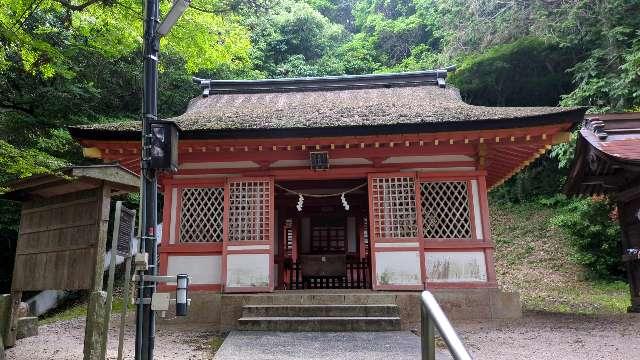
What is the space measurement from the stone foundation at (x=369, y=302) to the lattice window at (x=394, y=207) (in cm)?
114

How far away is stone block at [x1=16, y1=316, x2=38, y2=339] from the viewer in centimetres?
674

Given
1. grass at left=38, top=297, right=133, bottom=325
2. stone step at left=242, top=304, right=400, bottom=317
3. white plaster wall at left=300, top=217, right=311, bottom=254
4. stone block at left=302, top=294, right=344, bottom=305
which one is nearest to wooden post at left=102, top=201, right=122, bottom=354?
stone step at left=242, top=304, right=400, bottom=317

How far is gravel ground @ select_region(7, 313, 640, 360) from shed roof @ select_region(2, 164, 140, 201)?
6.86 feet

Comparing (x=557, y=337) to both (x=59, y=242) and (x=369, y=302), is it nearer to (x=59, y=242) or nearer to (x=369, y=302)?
(x=369, y=302)

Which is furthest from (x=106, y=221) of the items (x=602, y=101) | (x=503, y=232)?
(x=503, y=232)

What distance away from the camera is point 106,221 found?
17.0ft

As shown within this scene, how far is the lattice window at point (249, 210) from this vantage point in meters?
8.61

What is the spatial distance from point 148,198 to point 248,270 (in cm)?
416

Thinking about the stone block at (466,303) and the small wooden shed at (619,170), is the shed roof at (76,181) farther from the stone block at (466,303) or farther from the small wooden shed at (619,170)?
the small wooden shed at (619,170)

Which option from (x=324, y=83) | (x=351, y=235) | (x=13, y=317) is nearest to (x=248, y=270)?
(x=13, y=317)

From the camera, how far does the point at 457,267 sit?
27.3 feet

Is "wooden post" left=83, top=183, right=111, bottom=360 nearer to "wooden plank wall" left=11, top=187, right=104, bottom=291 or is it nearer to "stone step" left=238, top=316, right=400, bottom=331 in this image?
"wooden plank wall" left=11, top=187, right=104, bottom=291

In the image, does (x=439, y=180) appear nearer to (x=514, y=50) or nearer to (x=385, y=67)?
(x=514, y=50)

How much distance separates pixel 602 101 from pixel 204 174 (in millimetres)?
13110
